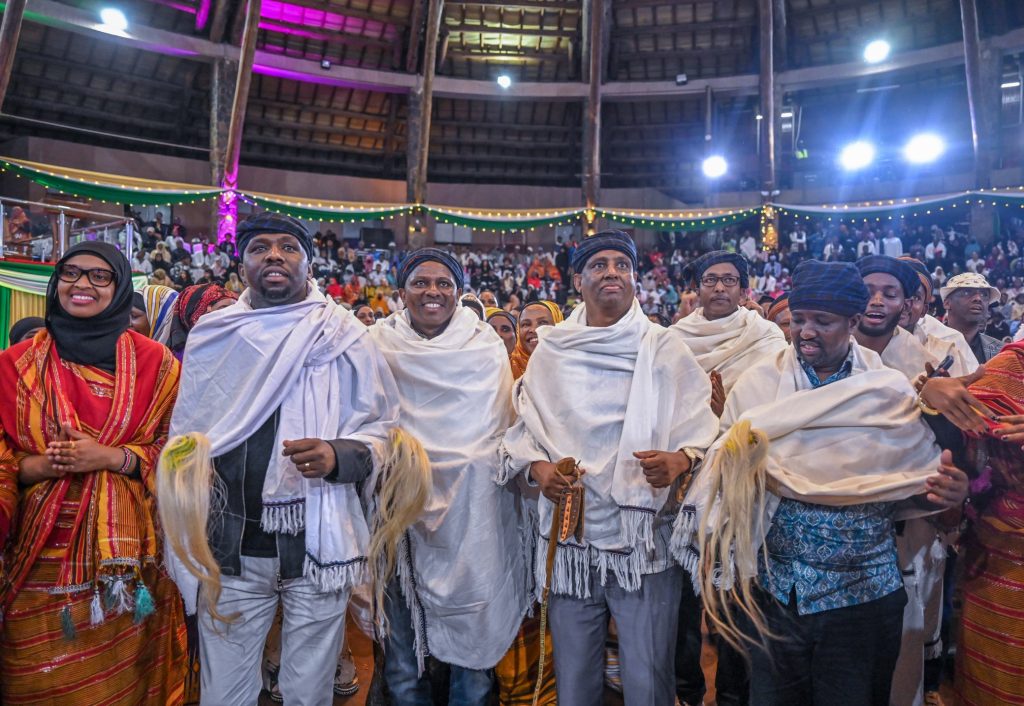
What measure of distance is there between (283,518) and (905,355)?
233cm

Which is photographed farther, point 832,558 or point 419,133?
point 419,133

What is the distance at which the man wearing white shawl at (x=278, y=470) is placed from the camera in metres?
1.86

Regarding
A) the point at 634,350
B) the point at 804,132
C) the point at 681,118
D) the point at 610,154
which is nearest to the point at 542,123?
the point at 610,154

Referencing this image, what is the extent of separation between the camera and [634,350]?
2.11 meters

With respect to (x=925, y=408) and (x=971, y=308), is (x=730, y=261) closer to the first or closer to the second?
(x=925, y=408)

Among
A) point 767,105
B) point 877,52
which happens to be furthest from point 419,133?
point 877,52

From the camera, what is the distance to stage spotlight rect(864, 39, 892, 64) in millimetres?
13891

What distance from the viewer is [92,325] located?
1991mm

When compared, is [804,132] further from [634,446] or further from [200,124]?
[634,446]

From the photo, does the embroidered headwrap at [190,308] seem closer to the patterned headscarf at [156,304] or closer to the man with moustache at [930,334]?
the patterned headscarf at [156,304]

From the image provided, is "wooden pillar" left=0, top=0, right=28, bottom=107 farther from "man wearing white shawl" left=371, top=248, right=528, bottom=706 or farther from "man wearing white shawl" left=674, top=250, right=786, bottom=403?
"man wearing white shawl" left=674, top=250, right=786, bottom=403

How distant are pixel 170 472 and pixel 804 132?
1963 cm

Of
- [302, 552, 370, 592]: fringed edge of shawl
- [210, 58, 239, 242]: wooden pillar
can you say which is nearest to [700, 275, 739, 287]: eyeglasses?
[302, 552, 370, 592]: fringed edge of shawl

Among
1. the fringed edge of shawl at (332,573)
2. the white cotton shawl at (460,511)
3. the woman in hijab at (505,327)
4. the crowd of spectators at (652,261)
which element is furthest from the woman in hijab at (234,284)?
the fringed edge of shawl at (332,573)
